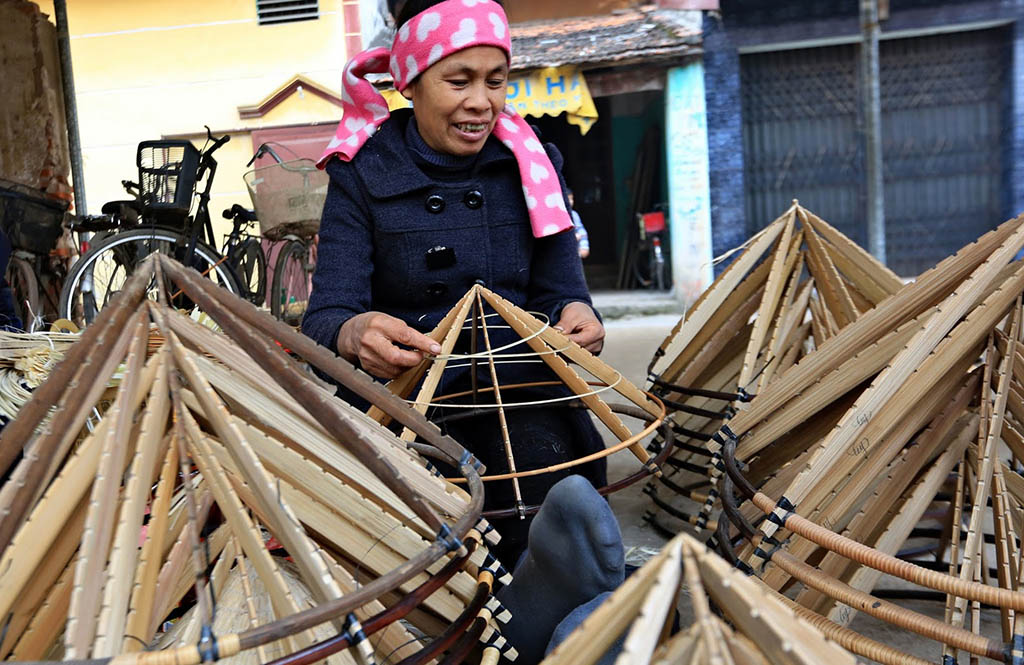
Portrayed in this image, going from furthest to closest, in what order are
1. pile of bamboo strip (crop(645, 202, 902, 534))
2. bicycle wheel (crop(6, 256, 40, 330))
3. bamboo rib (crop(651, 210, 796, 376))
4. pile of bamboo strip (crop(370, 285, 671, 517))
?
bicycle wheel (crop(6, 256, 40, 330)), bamboo rib (crop(651, 210, 796, 376)), pile of bamboo strip (crop(645, 202, 902, 534)), pile of bamboo strip (crop(370, 285, 671, 517))

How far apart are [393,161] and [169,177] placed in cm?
263

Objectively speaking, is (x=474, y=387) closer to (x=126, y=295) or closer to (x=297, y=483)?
(x=297, y=483)

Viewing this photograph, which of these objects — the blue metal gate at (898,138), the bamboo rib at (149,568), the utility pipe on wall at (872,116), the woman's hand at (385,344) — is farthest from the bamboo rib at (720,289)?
the blue metal gate at (898,138)

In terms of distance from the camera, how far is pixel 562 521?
116cm

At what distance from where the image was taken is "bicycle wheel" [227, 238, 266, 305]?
467 centimetres

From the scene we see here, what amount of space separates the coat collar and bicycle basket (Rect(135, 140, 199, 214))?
2.42m

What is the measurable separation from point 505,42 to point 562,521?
1082 mm

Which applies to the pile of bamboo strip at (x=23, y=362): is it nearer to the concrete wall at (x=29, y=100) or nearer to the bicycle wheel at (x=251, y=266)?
the bicycle wheel at (x=251, y=266)

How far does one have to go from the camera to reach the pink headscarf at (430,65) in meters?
1.76

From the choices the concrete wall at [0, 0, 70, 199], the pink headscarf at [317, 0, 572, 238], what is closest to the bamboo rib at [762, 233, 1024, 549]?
the pink headscarf at [317, 0, 572, 238]

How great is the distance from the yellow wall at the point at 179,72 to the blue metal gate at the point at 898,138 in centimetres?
432

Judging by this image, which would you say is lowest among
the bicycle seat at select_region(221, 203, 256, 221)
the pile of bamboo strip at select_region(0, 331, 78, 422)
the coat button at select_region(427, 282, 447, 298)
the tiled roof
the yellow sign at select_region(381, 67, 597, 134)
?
the pile of bamboo strip at select_region(0, 331, 78, 422)

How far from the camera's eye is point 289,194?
4516 mm

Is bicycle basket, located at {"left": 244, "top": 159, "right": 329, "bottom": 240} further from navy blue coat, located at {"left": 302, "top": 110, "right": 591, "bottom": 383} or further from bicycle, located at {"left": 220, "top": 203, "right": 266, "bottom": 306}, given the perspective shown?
navy blue coat, located at {"left": 302, "top": 110, "right": 591, "bottom": 383}
